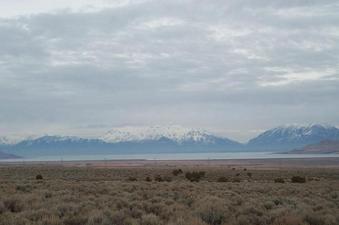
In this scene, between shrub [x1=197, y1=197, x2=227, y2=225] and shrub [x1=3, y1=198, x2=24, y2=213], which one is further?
shrub [x1=3, y1=198, x2=24, y2=213]

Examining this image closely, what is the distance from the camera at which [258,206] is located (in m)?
18.7

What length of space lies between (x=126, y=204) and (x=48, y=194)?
212 inches

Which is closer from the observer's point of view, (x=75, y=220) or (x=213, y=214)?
(x=75, y=220)

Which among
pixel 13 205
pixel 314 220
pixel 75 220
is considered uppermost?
pixel 13 205

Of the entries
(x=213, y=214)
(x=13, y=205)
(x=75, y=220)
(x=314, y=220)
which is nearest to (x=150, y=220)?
(x=75, y=220)

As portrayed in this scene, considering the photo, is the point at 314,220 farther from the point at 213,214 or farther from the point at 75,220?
the point at 75,220

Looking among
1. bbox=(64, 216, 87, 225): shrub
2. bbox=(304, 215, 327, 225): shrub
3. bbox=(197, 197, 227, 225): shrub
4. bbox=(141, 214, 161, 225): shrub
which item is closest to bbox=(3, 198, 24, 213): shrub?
bbox=(64, 216, 87, 225): shrub

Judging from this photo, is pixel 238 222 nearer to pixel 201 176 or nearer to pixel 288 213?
pixel 288 213

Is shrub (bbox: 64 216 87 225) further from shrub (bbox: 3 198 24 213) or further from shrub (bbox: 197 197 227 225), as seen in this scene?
shrub (bbox: 197 197 227 225)

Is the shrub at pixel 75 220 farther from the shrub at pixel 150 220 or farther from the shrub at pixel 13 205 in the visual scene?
the shrub at pixel 13 205

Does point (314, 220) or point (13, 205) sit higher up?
point (13, 205)

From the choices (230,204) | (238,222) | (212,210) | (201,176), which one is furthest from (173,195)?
(201,176)

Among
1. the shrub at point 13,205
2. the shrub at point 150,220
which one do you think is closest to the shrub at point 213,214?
the shrub at point 150,220

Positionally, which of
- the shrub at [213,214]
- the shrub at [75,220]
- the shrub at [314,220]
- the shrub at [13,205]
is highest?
the shrub at [13,205]
